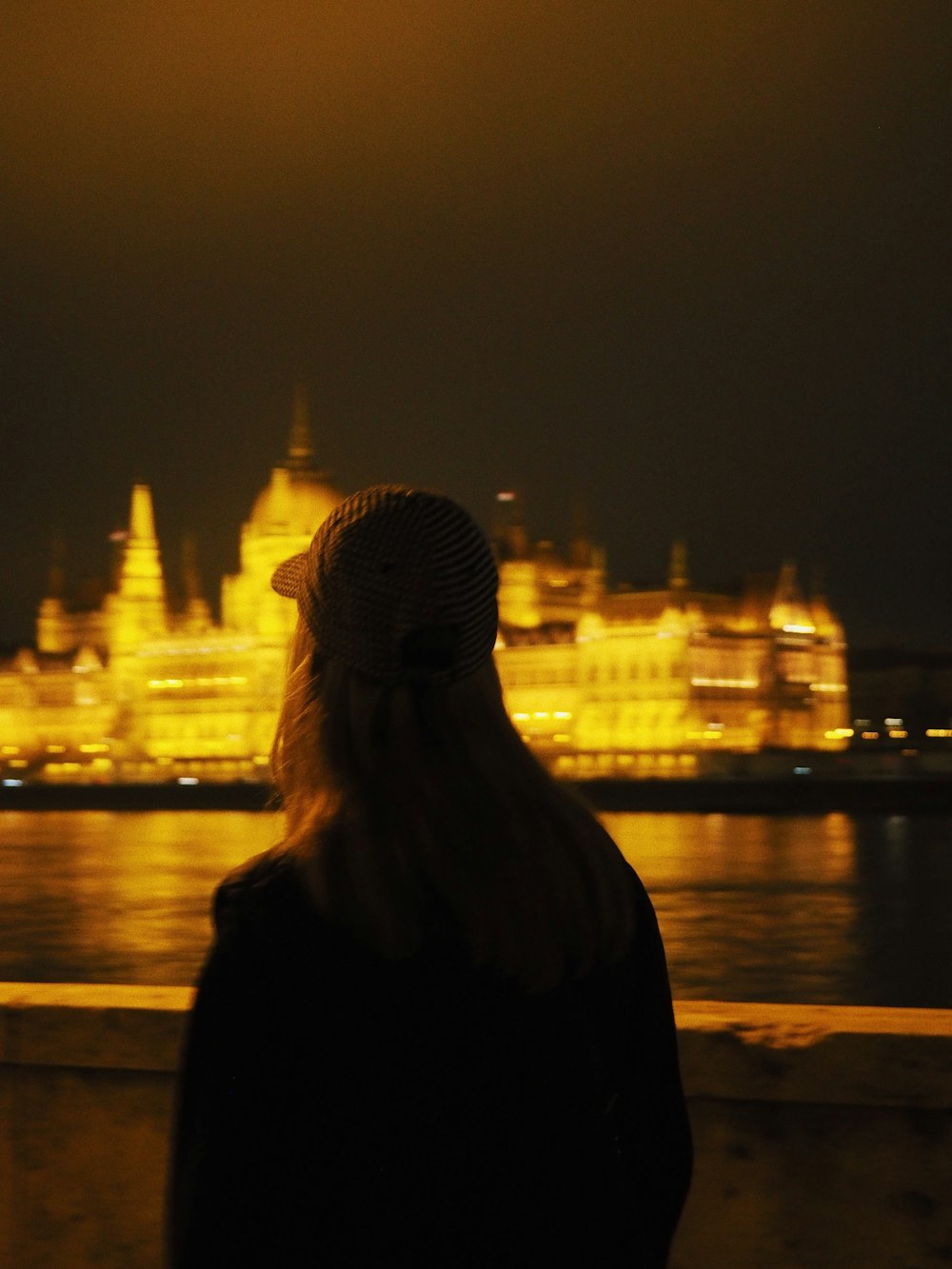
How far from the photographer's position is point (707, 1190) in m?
2.47

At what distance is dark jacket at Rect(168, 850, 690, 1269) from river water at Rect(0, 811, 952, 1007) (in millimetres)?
7561

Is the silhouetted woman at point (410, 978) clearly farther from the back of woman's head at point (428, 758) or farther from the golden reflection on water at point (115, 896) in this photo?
the golden reflection on water at point (115, 896)

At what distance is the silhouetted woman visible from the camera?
1275 mm

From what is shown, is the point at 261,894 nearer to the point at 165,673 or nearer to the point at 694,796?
the point at 694,796

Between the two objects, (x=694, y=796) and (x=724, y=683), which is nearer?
(x=694, y=796)

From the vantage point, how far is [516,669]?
73.9 metres

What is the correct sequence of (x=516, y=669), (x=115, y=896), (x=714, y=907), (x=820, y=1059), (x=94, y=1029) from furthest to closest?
(x=516, y=669) < (x=115, y=896) < (x=714, y=907) < (x=94, y=1029) < (x=820, y=1059)

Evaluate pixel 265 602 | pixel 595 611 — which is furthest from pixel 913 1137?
pixel 265 602

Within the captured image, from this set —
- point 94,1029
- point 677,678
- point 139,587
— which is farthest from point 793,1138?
point 139,587

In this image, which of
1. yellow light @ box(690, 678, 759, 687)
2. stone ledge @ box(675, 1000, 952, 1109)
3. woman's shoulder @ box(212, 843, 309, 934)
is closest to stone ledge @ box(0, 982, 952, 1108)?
stone ledge @ box(675, 1000, 952, 1109)

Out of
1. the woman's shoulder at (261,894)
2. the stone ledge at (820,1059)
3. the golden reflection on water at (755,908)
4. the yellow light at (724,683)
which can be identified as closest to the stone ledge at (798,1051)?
the stone ledge at (820,1059)

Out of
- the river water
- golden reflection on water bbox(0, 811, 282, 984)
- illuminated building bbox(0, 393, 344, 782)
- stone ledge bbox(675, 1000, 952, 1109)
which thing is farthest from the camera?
illuminated building bbox(0, 393, 344, 782)

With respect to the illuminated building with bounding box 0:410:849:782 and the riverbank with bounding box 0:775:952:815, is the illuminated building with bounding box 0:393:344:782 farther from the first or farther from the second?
the riverbank with bounding box 0:775:952:815

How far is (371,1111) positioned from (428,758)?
0.84 feet
